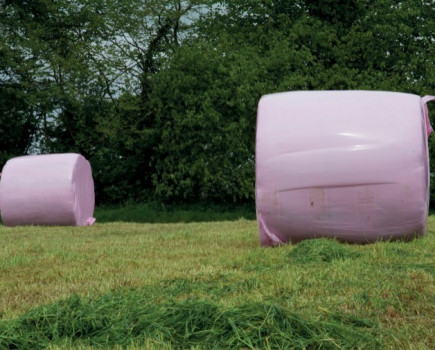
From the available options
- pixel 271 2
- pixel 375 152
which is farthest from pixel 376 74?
pixel 375 152

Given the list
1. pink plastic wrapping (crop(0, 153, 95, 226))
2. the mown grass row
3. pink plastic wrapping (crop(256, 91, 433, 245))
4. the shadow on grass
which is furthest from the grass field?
the shadow on grass

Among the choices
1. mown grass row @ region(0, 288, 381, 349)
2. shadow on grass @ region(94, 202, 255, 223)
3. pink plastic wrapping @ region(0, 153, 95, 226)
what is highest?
mown grass row @ region(0, 288, 381, 349)

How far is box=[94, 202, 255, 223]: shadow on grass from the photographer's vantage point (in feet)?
75.1

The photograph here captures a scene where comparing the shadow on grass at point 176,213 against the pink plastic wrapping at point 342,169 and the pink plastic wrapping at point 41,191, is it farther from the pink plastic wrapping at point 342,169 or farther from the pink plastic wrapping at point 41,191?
the pink plastic wrapping at point 342,169

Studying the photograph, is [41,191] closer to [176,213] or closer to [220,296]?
[176,213]

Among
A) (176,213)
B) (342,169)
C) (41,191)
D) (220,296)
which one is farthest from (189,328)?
(176,213)

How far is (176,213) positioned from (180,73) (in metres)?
5.13

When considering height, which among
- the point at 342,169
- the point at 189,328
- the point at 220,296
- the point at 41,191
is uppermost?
the point at 342,169

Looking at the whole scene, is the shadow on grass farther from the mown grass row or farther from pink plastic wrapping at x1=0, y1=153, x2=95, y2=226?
the mown grass row

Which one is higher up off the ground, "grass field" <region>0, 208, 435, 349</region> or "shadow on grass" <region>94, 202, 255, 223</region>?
"grass field" <region>0, 208, 435, 349</region>

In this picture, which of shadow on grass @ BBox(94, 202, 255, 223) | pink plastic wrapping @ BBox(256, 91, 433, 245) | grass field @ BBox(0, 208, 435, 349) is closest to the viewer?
grass field @ BBox(0, 208, 435, 349)

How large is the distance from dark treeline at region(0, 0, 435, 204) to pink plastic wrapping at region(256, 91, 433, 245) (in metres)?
13.3

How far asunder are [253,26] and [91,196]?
13.0 metres

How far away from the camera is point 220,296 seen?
5.79m
